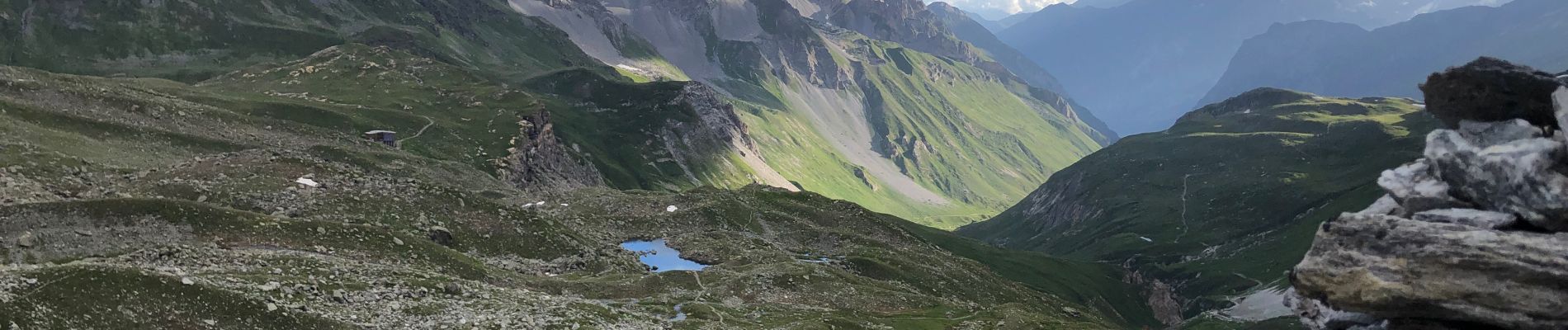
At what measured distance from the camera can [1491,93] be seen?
33312mm

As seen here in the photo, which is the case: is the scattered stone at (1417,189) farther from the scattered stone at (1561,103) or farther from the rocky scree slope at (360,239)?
the rocky scree slope at (360,239)

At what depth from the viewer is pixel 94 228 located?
44.4m

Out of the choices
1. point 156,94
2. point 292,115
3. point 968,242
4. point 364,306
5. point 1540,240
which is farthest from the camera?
point 968,242

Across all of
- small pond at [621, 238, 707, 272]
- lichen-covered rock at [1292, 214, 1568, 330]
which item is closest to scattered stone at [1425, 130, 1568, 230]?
lichen-covered rock at [1292, 214, 1568, 330]

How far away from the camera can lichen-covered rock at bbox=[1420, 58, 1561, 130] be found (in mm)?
31938

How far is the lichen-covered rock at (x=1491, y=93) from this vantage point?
1257 inches

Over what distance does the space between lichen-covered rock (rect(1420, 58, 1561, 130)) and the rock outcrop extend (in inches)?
1.8

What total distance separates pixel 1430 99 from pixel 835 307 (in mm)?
42685

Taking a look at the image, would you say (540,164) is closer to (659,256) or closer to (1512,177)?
(659,256)

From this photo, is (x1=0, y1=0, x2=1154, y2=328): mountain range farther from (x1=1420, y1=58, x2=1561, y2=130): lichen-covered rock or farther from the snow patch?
(x1=1420, y1=58, x2=1561, y2=130): lichen-covered rock

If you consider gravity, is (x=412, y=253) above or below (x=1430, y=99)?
below

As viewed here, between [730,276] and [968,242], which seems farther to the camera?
[968,242]

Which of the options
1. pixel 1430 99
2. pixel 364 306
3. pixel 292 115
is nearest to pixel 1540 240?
pixel 1430 99

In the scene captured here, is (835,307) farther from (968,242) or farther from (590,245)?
(968,242)
